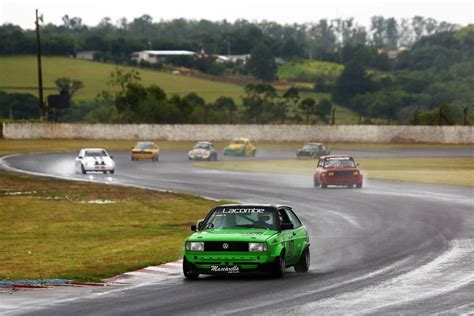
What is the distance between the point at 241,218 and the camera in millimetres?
21359

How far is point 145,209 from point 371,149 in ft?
206

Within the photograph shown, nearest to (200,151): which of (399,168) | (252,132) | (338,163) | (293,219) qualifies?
(399,168)

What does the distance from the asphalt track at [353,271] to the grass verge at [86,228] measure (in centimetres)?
300

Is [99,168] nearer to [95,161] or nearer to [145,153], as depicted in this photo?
[95,161]

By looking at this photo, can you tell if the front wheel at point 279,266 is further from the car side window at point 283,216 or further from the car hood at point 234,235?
the car side window at point 283,216

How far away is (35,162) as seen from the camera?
79.9 metres

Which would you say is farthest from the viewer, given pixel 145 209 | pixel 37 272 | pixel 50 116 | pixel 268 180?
pixel 50 116

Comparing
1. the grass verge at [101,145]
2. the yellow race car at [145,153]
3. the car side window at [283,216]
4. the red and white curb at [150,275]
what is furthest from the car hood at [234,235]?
the grass verge at [101,145]

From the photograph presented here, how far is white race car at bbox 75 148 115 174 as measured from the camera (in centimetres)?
6650

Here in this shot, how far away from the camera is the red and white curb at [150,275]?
20.9 m

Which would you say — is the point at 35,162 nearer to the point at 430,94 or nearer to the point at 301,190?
the point at 301,190

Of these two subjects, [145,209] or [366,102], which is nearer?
[145,209]

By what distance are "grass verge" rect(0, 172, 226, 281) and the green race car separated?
213cm

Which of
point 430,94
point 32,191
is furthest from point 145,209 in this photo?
point 430,94
